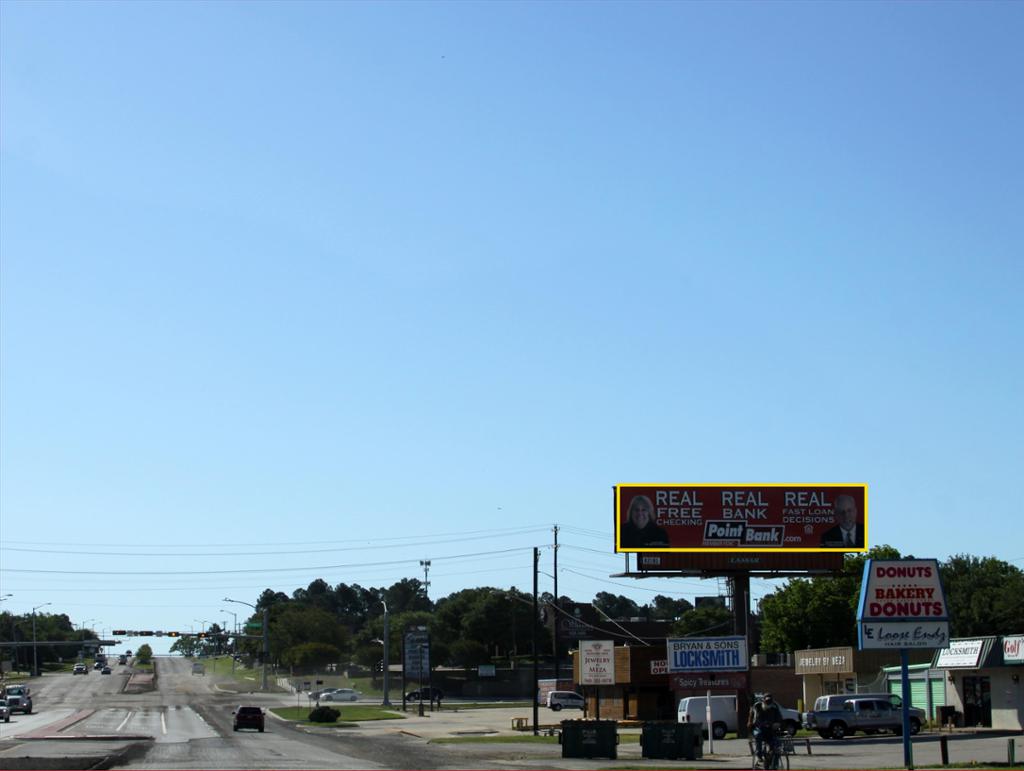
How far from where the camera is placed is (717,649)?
5531cm

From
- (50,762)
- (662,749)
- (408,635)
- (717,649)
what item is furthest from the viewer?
(408,635)

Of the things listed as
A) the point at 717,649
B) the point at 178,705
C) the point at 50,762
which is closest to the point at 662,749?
the point at 717,649

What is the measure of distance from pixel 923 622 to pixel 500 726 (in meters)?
46.0

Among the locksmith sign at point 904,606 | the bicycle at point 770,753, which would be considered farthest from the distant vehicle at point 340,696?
the locksmith sign at point 904,606

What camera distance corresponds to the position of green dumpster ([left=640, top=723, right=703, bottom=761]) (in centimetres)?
4262

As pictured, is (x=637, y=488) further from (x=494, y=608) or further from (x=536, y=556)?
(x=494, y=608)

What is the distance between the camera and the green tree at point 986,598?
103m

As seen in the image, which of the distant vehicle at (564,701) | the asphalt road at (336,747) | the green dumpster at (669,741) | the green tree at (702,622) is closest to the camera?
the asphalt road at (336,747)

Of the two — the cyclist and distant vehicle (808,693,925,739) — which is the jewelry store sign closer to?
distant vehicle (808,693,925,739)

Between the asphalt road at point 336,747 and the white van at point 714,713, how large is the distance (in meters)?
2.70

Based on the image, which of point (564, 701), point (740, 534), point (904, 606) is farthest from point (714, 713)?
point (564, 701)

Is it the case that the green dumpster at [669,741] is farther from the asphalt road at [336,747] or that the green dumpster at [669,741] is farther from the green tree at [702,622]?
the green tree at [702,622]

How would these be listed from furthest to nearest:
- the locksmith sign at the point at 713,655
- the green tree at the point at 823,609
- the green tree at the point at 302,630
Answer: the green tree at the point at 302,630 < the green tree at the point at 823,609 < the locksmith sign at the point at 713,655

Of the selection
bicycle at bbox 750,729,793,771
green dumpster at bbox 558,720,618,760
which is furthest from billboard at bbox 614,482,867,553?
bicycle at bbox 750,729,793,771
